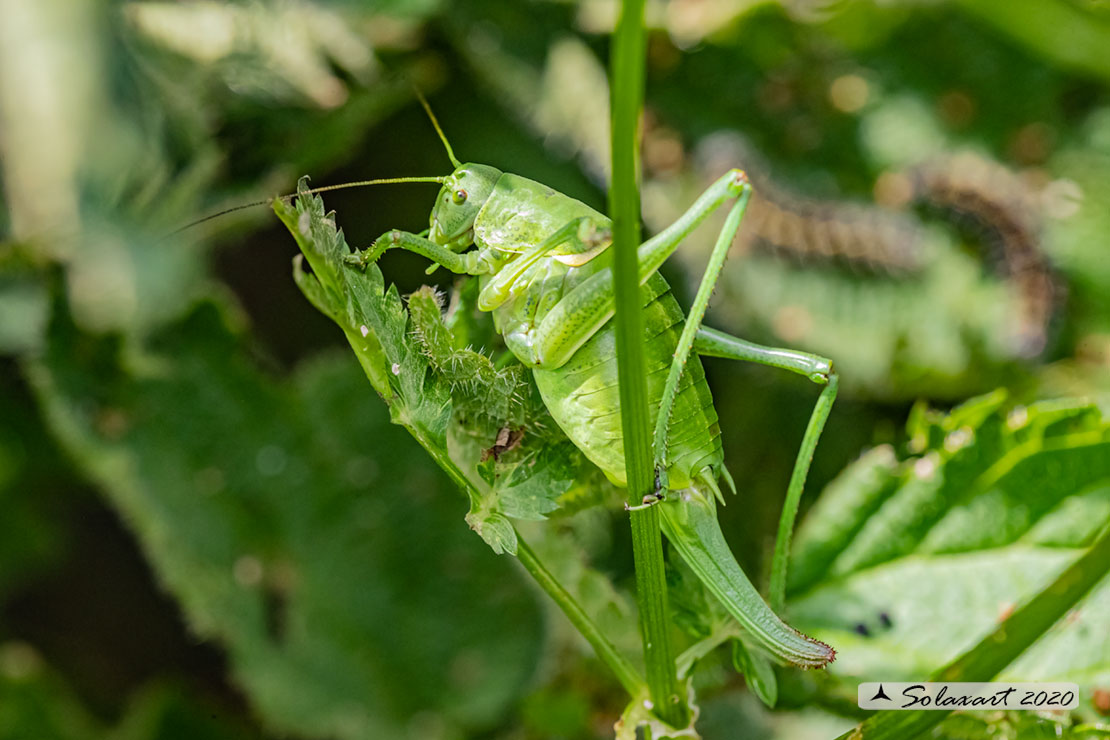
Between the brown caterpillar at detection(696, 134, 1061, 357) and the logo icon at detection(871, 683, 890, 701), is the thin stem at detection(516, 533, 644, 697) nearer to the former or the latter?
the logo icon at detection(871, 683, 890, 701)

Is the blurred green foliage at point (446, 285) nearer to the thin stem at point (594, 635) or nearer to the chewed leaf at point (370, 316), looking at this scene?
the thin stem at point (594, 635)

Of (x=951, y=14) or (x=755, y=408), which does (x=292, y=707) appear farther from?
(x=951, y=14)

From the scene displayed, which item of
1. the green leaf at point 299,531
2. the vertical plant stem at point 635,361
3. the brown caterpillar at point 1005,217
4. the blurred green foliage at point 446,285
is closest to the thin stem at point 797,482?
the vertical plant stem at point 635,361

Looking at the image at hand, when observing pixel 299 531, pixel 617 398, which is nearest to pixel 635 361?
pixel 617 398

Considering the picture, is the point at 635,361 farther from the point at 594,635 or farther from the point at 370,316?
the point at 594,635

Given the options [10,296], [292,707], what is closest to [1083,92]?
[292,707]
